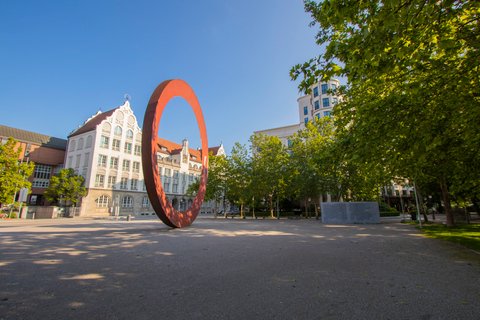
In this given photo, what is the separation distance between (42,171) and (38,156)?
2.97 m

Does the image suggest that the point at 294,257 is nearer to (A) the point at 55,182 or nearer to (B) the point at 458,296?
(B) the point at 458,296

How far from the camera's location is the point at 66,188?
35812mm

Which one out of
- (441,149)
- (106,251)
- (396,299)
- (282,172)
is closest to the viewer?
(396,299)

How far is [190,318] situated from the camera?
126 inches

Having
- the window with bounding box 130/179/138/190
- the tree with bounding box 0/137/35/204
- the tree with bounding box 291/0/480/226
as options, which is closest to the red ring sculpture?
the tree with bounding box 291/0/480/226

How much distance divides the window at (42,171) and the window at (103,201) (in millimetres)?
14692

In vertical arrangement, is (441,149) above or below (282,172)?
below

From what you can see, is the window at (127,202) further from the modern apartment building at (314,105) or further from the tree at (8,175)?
the modern apartment building at (314,105)

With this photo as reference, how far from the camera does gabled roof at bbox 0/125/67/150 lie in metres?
43.8

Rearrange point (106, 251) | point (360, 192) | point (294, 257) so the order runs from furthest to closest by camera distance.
Result: point (360, 192) → point (106, 251) → point (294, 257)

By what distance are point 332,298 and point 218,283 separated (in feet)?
6.93

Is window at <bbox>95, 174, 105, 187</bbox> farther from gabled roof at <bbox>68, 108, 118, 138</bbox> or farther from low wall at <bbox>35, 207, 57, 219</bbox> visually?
low wall at <bbox>35, 207, 57, 219</bbox>

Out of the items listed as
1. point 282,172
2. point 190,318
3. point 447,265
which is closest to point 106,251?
point 190,318

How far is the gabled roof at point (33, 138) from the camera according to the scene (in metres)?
43.8
